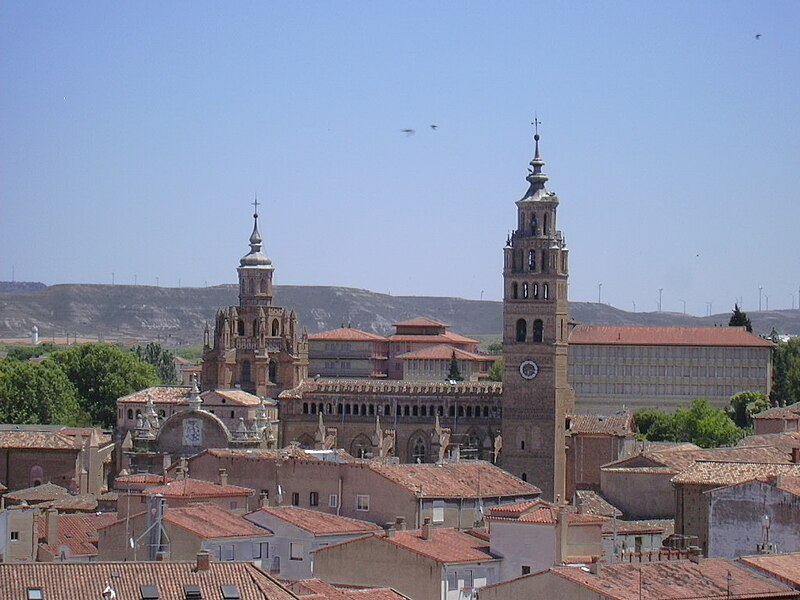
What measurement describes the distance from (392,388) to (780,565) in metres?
A: 50.7

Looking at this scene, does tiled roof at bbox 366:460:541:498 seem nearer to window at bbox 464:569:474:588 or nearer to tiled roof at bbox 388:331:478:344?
window at bbox 464:569:474:588

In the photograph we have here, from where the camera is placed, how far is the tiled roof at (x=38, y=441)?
9188 cm

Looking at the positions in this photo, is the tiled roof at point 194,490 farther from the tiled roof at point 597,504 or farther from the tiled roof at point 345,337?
the tiled roof at point 345,337

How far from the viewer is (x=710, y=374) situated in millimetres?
135250

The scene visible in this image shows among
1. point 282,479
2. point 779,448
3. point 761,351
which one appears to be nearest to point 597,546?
point 282,479

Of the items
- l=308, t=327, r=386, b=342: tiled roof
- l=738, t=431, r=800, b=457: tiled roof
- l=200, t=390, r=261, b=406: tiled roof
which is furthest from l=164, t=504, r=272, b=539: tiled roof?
l=308, t=327, r=386, b=342: tiled roof

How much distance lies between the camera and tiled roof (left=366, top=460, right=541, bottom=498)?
6612cm

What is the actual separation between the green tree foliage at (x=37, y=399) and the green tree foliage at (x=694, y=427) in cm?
3064

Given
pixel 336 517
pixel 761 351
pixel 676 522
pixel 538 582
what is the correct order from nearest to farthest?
pixel 538 582 < pixel 336 517 < pixel 676 522 < pixel 761 351

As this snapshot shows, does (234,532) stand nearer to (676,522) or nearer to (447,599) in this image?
(447,599)

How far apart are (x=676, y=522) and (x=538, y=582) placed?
65.2 feet

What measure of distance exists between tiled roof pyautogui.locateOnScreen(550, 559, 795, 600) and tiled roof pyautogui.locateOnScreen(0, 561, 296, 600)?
292 inches

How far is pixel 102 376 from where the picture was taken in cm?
12594

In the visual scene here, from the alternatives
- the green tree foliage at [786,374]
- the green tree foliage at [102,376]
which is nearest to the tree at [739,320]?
the green tree foliage at [786,374]
